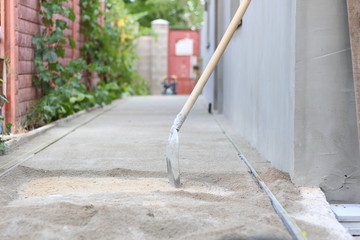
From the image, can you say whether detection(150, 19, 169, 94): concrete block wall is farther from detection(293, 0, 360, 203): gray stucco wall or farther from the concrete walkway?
detection(293, 0, 360, 203): gray stucco wall

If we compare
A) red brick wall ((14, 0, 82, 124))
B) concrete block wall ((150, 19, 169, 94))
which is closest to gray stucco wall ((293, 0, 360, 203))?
red brick wall ((14, 0, 82, 124))

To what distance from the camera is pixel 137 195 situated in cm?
362

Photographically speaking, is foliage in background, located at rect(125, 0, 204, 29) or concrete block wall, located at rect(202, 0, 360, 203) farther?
foliage in background, located at rect(125, 0, 204, 29)

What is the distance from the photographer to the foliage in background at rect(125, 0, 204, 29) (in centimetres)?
3250

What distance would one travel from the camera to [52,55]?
8.70 metres

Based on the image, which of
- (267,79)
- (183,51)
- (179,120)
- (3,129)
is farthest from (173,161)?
(183,51)

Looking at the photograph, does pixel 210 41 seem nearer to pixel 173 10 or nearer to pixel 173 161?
pixel 173 161

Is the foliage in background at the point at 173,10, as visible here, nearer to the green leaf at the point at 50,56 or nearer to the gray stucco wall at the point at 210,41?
the gray stucco wall at the point at 210,41

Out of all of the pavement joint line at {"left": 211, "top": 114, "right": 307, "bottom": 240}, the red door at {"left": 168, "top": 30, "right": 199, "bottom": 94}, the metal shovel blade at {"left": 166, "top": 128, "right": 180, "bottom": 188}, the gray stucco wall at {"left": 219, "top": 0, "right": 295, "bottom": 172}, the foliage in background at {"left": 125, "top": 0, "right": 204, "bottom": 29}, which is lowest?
the pavement joint line at {"left": 211, "top": 114, "right": 307, "bottom": 240}

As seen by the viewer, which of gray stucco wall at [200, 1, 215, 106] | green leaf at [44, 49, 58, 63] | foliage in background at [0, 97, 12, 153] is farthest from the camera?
gray stucco wall at [200, 1, 215, 106]

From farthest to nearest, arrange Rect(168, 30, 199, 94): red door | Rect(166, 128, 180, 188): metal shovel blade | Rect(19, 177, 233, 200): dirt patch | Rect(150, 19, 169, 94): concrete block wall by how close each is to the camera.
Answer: Rect(168, 30, 199, 94): red door, Rect(150, 19, 169, 94): concrete block wall, Rect(166, 128, 180, 188): metal shovel blade, Rect(19, 177, 233, 200): dirt patch

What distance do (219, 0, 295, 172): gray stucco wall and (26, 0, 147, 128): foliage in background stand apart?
2437 mm

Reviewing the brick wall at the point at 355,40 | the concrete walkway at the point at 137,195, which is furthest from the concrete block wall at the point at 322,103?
the concrete walkway at the point at 137,195

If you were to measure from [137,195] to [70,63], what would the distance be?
6.71 metres
